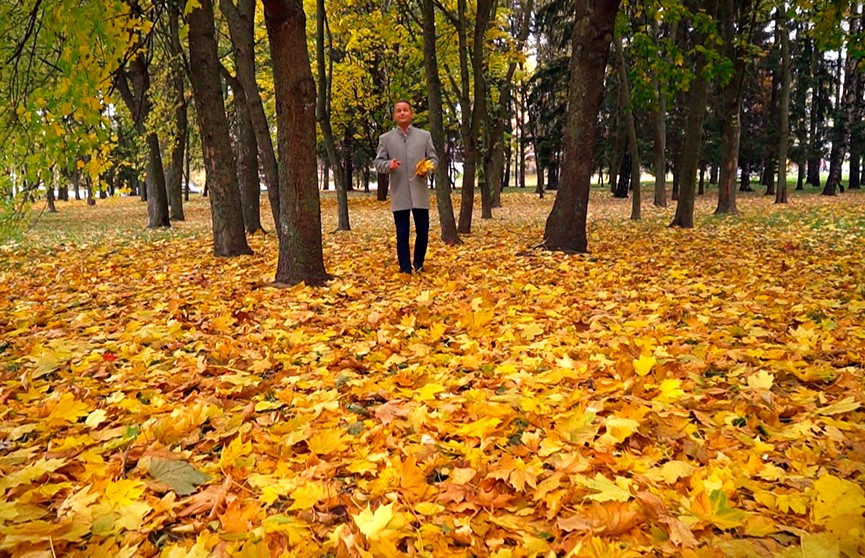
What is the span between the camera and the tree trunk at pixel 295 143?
530 cm

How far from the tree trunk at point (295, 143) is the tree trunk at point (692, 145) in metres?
8.53

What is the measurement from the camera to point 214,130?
25.2ft

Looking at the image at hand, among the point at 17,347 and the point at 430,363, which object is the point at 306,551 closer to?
the point at 430,363

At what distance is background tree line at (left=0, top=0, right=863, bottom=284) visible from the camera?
417 cm

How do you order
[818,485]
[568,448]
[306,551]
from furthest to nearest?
[568,448], [818,485], [306,551]

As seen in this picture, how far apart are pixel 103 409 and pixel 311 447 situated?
48.5 inches

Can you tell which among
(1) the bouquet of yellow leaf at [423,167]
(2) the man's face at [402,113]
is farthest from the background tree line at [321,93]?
(1) the bouquet of yellow leaf at [423,167]

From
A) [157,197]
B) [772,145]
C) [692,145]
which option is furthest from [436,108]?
[772,145]

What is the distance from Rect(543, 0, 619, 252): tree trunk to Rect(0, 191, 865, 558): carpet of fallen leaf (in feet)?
7.60

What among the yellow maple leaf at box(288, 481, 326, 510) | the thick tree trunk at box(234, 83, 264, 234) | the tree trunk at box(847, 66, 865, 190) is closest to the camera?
the yellow maple leaf at box(288, 481, 326, 510)

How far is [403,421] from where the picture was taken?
8.23 ft

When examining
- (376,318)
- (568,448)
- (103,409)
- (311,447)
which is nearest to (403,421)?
(311,447)

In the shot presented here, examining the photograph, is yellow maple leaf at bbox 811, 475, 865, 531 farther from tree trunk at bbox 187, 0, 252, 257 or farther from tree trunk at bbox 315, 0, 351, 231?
tree trunk at bbox 315, 0, 351, 231

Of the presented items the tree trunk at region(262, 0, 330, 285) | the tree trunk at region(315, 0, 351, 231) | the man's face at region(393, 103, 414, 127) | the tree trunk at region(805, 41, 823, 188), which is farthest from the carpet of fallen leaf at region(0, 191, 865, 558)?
the tree trunk at region(805, 41, 823, 188)
